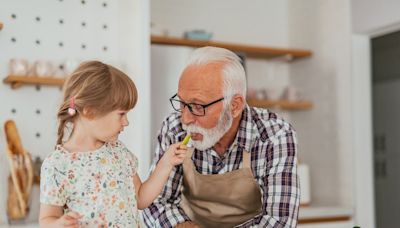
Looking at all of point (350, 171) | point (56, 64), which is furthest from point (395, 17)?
point (56, 64)

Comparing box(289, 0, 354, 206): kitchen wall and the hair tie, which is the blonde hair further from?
box(289, 0, 354, 206): kitchen wall

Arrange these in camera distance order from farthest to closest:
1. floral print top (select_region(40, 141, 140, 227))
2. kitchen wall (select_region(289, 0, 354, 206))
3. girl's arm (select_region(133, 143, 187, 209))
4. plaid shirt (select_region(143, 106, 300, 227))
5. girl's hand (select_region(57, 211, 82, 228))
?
kitchen wall (select_region(289, 0, 354, 206)), plaid shirt (select_region(143, 106, 300, 227)), girl's arm (select_region(133, 143, 187, 209)), floral print top (select_region(40, 141, 140, 227)), girl's hand (select_region(57, 211, 82, 228))

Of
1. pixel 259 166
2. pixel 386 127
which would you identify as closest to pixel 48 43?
pixel 259 166

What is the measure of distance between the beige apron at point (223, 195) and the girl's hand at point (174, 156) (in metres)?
0.29

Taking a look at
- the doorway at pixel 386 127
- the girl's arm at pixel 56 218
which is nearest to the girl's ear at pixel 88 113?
the girl's arm at pixel 56 218

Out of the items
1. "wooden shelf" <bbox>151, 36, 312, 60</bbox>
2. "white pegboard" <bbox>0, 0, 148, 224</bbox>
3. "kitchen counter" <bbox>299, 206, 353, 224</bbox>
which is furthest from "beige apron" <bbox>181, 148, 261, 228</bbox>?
"wooden shelf" <bbox>151, 36, 312, 60</bbox>

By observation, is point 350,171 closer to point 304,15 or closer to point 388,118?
point 388,118

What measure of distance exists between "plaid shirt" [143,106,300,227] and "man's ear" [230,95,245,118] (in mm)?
56

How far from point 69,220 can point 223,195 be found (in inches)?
28.8

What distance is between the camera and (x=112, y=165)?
1.55 meters

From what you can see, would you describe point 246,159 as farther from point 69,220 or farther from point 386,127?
point 386,127

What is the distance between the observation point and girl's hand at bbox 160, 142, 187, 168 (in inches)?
66.7

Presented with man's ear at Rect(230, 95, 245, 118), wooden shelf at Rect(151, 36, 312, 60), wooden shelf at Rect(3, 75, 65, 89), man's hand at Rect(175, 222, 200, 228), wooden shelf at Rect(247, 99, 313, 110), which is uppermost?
wooden shelf at Rect(151, 36, 312, 60)

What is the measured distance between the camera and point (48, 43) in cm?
292
